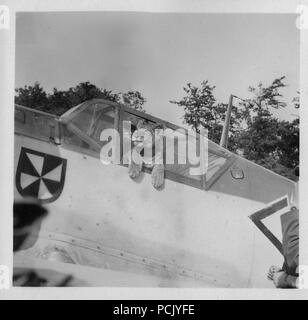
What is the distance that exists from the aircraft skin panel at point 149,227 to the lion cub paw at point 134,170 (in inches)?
0.9

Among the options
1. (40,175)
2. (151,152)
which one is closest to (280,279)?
(151,152)

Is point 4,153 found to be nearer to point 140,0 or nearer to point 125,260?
point 125,260

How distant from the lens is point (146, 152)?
2.00 meters

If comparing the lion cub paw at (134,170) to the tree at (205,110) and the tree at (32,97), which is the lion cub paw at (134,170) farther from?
the tree at (32,97)

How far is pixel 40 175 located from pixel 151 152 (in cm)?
43

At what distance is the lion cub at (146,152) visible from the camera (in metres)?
1.99

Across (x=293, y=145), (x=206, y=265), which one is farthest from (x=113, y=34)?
(x=206, y=265)

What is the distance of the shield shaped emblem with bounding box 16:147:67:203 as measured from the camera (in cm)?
198

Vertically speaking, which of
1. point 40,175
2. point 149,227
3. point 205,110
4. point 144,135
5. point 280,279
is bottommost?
point 280,279

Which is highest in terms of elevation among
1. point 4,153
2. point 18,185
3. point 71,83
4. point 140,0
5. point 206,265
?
point 140,0

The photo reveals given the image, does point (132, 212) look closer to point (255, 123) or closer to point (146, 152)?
point (146, 152)

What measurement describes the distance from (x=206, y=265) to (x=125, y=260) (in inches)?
12.3

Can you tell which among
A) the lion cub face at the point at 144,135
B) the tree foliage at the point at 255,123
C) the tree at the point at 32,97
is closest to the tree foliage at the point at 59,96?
the tree at the point at 32,97
